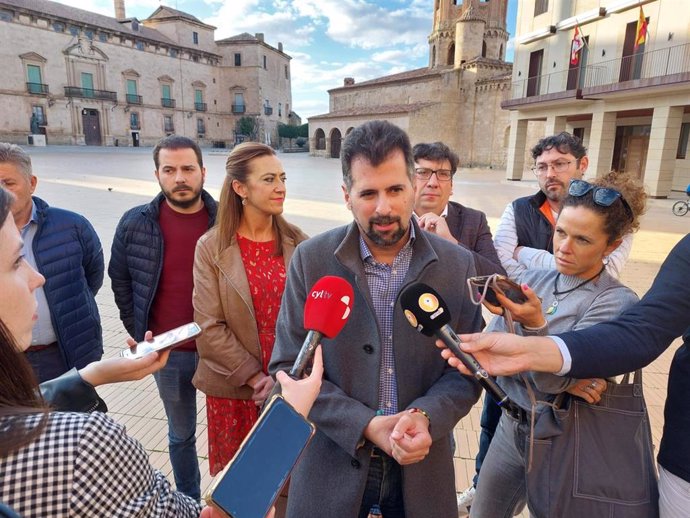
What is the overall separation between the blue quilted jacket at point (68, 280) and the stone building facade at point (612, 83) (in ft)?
48.3

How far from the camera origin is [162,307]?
115 inches

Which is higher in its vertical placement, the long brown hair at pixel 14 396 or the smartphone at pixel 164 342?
the long brown hair at pixel 14 396

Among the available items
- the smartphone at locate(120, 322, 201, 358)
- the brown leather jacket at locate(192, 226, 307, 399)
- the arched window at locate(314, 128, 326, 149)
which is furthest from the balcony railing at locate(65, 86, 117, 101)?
the smartphone at locate(120, 322, 201, 358)

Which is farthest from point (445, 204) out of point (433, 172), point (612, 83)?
point (612, 83)

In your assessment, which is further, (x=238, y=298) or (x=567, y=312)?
(x=238, y=298)

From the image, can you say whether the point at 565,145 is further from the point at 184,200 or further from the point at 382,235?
the point at 184,200

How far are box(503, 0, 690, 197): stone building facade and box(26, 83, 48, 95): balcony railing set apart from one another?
40.0 meters

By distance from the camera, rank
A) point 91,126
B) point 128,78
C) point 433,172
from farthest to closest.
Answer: point 128,78, point 91,126, point 433,172

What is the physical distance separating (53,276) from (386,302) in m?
2.11

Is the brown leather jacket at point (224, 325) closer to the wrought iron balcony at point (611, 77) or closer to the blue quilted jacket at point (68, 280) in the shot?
the blue quilted jacket at point (68, 280)

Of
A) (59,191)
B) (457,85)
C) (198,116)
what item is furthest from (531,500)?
(198,116)

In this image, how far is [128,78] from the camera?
46.8 m

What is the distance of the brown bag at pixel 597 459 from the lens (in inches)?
60.0

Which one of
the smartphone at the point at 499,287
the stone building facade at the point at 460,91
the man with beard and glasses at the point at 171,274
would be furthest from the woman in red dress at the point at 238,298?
the stone building facade at the point at 460,91
